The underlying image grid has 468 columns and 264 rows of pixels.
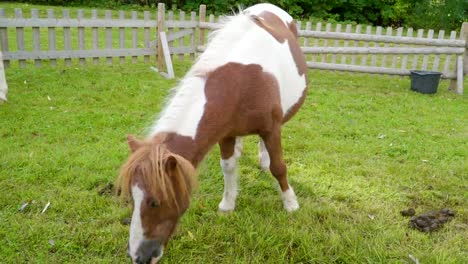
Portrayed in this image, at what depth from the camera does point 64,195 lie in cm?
372

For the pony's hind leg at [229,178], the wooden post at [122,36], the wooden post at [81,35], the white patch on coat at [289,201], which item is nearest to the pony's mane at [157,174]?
the pony's hind leg at [229,178]

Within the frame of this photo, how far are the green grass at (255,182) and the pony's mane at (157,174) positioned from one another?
95cm

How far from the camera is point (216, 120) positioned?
8.87 ft

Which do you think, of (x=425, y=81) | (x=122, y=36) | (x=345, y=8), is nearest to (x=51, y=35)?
(x=122, y=36)

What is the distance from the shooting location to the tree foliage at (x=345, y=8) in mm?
16875

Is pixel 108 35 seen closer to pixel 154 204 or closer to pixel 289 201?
pixel 289 201

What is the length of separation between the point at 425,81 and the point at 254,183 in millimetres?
5562

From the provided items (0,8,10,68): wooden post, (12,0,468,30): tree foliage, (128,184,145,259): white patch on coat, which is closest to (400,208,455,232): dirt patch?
(128,184,145,259): white patch on coat

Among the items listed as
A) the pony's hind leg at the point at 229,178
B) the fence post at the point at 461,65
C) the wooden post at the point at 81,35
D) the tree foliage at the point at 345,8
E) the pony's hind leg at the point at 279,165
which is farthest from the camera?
the tree foliage at the point at 345,8

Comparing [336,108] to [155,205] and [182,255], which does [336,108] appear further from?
[155,205]

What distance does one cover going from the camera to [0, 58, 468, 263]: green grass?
10.1 feet

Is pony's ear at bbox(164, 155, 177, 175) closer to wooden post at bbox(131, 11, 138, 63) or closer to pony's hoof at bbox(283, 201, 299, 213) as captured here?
pony's hoof at bbox(283, 201, 299, 213)

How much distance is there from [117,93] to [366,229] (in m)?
4.80

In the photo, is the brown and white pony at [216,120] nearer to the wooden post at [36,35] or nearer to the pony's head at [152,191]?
the pony's head at [152,191]
